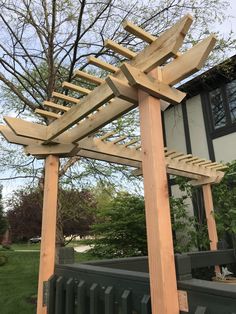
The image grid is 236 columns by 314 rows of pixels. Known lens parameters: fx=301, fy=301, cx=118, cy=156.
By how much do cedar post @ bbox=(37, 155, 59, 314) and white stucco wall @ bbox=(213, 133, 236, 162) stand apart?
505cm

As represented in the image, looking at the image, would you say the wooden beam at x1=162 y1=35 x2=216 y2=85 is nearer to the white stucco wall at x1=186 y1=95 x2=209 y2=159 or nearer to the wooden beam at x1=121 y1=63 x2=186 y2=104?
the wooden beam at x1=121 y1=63 x2=186 y2=104

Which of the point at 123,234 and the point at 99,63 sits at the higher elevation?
the point at 99,63

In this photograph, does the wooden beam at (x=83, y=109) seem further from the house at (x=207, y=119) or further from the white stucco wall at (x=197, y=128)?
the white stucco wall at (x=197, y=128)

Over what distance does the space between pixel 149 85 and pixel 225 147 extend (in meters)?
5.79

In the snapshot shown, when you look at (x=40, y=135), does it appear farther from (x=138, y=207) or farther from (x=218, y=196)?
(x=138, y=207)

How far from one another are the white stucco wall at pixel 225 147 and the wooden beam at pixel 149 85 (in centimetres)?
543

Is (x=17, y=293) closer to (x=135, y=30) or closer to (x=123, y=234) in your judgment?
(x=123, y=234)

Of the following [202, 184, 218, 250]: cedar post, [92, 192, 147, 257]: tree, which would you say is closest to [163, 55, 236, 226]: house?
[92, 192, 147, 257]: tree

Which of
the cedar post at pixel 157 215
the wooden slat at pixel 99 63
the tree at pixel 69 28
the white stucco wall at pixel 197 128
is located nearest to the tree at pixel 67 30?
the tree at pixel 69 28

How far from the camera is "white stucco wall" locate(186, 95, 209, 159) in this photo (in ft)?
25.9

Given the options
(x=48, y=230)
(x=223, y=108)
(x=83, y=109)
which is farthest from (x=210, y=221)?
(x=83, y=109)

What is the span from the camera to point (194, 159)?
5.11 meters

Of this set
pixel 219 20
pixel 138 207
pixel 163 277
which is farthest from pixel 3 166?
pixel 163 277

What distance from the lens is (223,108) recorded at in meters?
7.62
